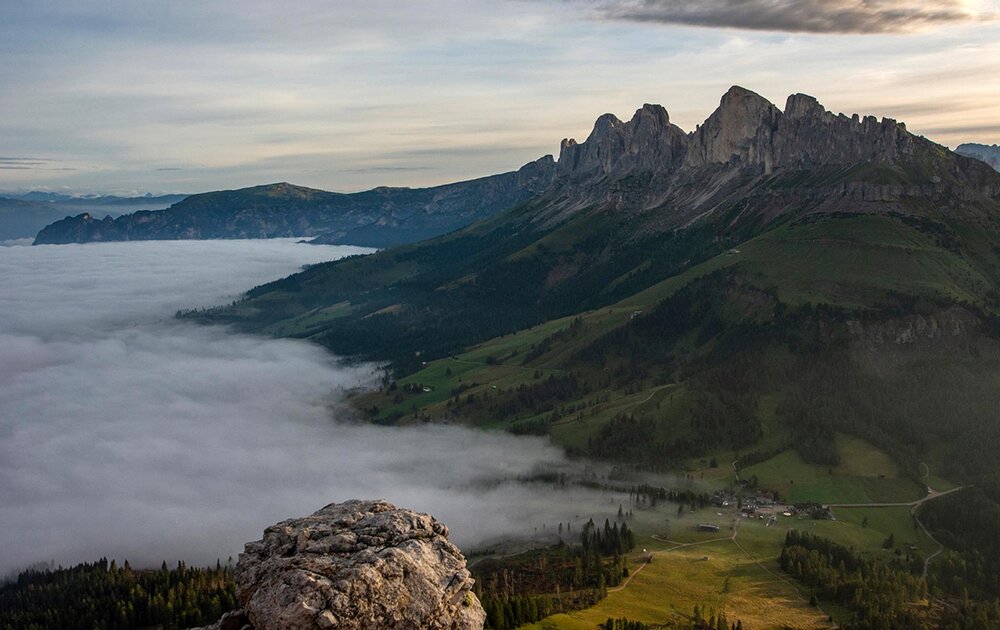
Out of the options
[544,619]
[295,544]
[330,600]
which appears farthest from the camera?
[544,619]

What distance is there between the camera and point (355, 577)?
4938 cm

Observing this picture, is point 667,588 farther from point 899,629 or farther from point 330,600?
point 330,600

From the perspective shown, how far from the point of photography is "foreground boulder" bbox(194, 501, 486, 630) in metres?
48.6

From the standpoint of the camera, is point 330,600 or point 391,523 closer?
point 330,600

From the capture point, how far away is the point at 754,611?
182500 millimetres

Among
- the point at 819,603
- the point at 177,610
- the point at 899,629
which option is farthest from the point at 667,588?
the point at 177,610

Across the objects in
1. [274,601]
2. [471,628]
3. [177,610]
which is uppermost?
[274,601]

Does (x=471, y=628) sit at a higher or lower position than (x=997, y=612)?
higher

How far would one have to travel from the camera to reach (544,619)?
156000mm

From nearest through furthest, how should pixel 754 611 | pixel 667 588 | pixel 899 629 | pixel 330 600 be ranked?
pixel 330 600, pixel 899 629, pixel 754 611, pixel 667 588

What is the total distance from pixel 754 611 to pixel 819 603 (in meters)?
19.1

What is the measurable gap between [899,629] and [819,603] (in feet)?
71.6

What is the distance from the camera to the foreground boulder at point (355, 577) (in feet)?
159

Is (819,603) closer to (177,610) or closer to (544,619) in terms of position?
(544,619)
